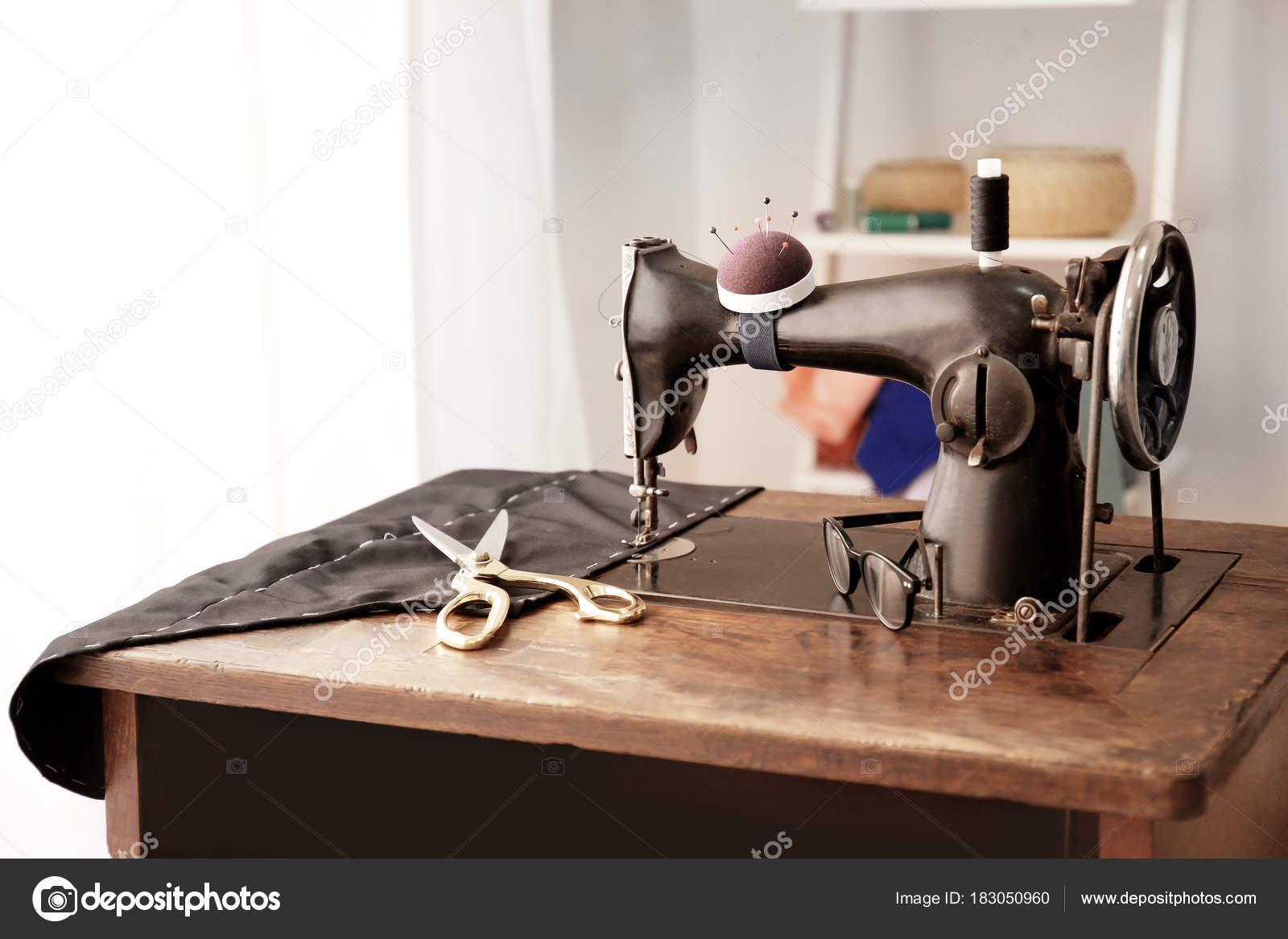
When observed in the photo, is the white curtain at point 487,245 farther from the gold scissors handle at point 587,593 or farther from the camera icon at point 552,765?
the camera icon at point 552,765

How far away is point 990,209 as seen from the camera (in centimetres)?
129

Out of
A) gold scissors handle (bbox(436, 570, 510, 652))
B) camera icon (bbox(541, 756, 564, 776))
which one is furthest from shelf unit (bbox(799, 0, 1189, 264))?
camera icon (bbox(541, 756, 564, 776))

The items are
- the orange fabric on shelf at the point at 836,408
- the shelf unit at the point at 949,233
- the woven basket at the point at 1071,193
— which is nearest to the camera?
the shelf unit at the point at 949,233

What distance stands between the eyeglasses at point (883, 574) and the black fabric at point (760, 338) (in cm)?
18

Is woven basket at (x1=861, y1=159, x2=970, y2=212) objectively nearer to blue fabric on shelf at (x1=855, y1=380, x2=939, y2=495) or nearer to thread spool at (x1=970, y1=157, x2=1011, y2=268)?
blue fabric on shelf at (x1=855, y1=380, x2=939, y2=495)

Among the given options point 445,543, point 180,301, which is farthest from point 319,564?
point 180,301

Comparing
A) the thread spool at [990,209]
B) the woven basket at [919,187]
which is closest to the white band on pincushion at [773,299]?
the thread spool at [990,209]

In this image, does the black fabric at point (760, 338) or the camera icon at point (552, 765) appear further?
Answer: the black fabric at point (760, 338)

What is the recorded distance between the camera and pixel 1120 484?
2.57 metres

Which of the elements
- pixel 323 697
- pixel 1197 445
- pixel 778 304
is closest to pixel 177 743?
pixel 323 697

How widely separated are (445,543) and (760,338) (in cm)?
39

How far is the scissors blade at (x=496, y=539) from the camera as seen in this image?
1.42 meters
